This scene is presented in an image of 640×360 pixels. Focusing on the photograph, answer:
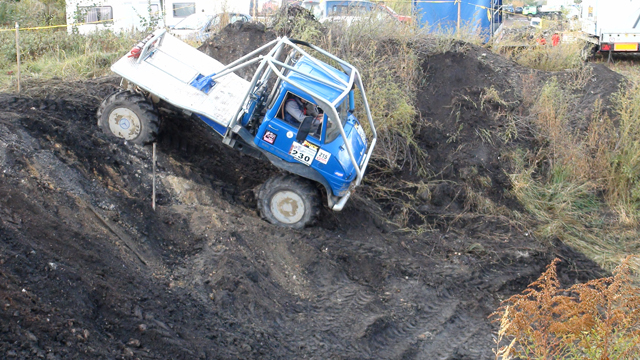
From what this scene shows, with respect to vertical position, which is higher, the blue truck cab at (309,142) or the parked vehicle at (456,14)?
the parked vehicle at (456,14)

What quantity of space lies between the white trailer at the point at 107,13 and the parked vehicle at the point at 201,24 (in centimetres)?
64

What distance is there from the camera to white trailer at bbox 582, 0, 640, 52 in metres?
14.1

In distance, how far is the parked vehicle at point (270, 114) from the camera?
284 inches

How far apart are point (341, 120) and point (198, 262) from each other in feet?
8.72

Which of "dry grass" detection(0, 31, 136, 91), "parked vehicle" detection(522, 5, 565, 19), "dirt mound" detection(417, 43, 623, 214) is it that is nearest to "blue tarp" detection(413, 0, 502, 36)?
"dirt mound" detection(417, 43, 623, 214)

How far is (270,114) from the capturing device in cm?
726

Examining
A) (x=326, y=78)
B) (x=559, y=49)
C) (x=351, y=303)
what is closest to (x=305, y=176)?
(x=326, y=78)

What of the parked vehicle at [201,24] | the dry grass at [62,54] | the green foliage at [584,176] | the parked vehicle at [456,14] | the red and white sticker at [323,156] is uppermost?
the parked vehicle at [456,14]

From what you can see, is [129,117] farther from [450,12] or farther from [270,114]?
[450,12]

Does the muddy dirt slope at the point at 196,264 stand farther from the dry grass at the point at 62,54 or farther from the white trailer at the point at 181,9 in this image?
the white trailer at the point at 181,9

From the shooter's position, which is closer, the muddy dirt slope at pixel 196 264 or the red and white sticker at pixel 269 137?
the muddy dirt slope at pixel 196 264

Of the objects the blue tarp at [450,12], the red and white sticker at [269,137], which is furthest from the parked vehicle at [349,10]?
the red and white sticker at [269,137]

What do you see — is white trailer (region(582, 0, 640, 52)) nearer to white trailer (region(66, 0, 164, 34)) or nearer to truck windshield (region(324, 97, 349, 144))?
truck windshield (region(324, 97, 349, 144))

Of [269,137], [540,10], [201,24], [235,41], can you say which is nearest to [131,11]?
[201,24]
